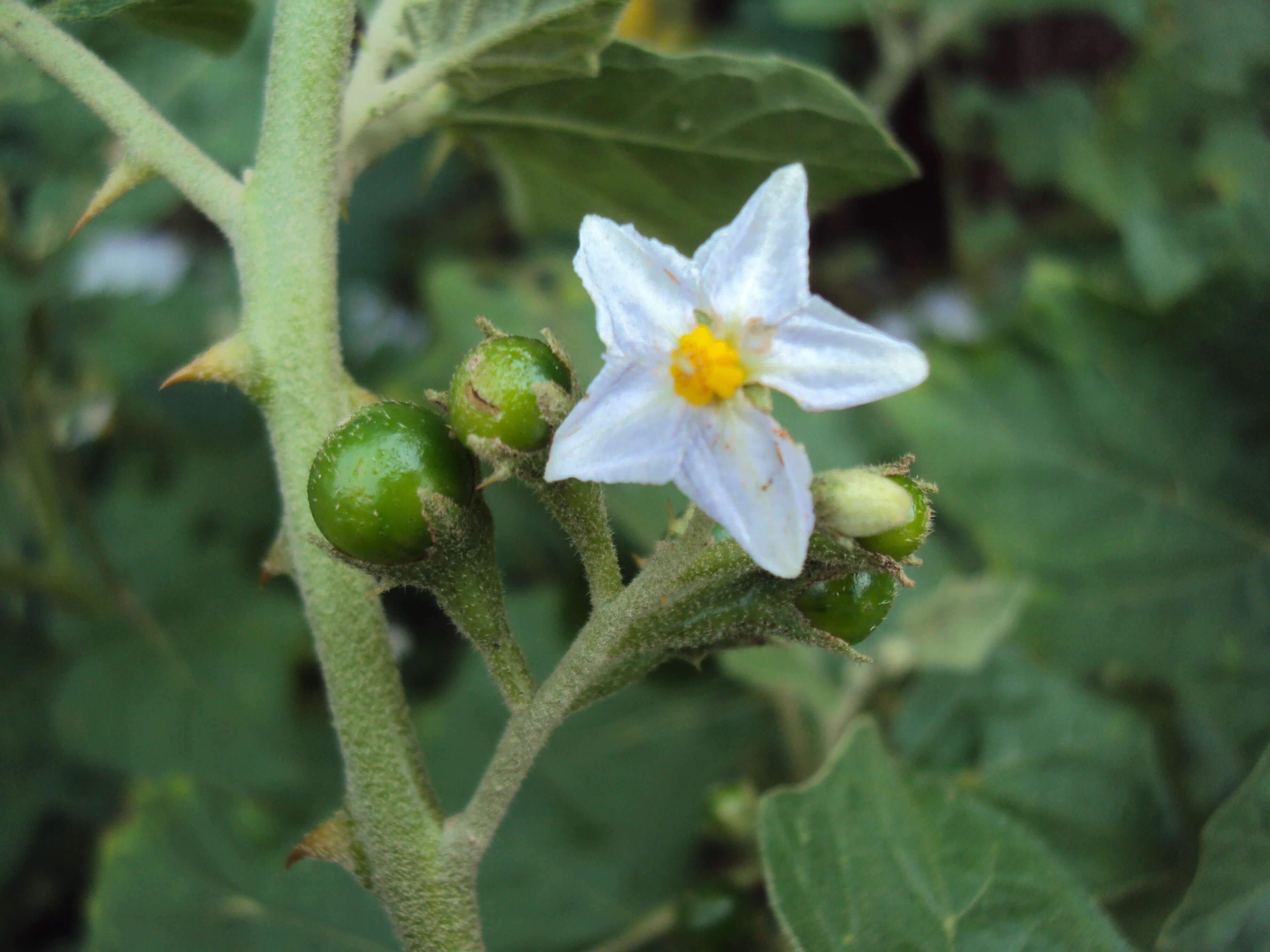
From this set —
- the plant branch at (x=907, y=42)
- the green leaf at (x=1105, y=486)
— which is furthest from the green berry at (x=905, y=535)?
the plant branch at (x=907, y=42)

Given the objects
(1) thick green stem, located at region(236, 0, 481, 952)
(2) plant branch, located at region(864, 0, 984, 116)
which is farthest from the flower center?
(2) plant branch, located at region(864, 0, 984, 116)

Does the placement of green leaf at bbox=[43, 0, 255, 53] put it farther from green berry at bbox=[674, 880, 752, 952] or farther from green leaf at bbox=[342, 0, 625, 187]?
green berry at bbox=[674, 880, 752, 952]

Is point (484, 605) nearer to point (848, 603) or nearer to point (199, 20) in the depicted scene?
point (848, 603)

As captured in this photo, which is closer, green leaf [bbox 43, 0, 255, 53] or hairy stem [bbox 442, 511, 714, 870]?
hairy stem [bbox 442, 511, 714, 870]

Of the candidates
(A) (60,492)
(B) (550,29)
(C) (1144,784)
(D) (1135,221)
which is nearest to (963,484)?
(C) (1144,784)

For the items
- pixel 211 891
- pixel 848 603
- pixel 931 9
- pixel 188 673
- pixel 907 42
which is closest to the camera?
pixel 848 603

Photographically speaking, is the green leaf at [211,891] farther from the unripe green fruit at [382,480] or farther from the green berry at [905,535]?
the green berry at [905,535]

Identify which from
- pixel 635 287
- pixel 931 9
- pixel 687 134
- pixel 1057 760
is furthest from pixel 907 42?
Answer: pixel 635 287
